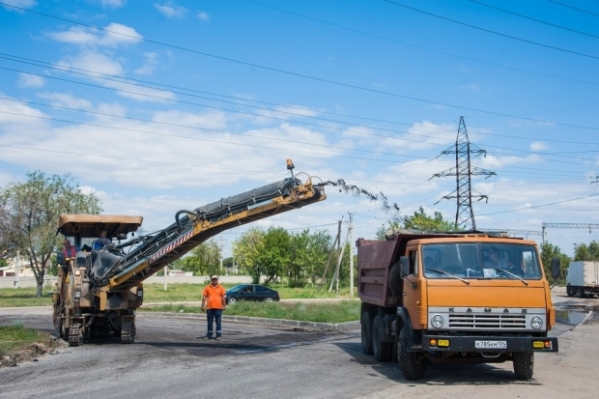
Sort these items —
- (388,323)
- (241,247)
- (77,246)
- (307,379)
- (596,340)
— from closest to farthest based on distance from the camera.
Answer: (307,379)
(388,323)
(77,246)
(596,340)
(241,247)

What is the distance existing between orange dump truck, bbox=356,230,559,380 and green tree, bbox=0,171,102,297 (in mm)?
38195

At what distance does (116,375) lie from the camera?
10.7 metres

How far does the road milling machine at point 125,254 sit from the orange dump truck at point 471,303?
3.29 meters

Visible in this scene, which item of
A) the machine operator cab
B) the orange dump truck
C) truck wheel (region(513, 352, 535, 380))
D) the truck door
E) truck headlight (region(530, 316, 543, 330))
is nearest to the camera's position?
the orange dump truck

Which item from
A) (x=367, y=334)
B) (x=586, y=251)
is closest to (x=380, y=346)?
(x=367, y=334)

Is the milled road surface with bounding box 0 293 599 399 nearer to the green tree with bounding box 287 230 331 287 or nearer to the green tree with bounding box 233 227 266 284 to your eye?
the green tree with bounding box 287 230 331 287

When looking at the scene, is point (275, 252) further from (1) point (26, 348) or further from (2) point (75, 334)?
(1) point (26, 348)

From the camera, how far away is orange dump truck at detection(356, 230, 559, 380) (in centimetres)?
965

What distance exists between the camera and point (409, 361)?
10.2 m

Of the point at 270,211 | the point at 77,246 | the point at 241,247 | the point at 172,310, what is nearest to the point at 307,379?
the point at 270,211

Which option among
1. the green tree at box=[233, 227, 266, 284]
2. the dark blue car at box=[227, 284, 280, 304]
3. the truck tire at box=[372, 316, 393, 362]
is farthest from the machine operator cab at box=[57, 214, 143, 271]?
the green tree at box=[233, 227, 266, 284]

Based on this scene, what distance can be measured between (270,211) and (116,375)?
4550 mm

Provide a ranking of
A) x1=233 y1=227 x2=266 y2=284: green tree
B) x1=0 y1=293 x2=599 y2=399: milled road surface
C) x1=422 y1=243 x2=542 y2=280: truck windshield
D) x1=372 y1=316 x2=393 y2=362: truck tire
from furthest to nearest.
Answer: x1=233 y1=227 x2=266 y2=284: green tree → x1=372 y1=316 x2=393 y2=362: truck tire → x1=422 y1=243 x2=542 y2=280: truck windshield → x1=0 y1=293 x2=599 y2=399: milled road surface

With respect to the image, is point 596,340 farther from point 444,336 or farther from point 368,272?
point 444,336
